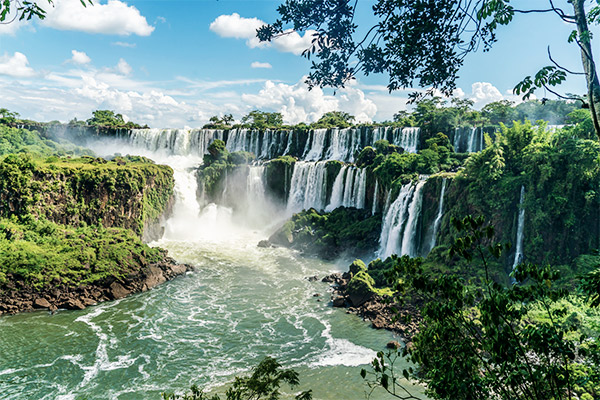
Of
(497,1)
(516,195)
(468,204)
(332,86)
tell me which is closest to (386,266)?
(468,204)

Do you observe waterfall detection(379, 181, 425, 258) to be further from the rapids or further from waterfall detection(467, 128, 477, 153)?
waterfall detection(467, 128, 477, 153)

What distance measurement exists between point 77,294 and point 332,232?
58.0 ft

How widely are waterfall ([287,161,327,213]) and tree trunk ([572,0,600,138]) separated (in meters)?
29.9

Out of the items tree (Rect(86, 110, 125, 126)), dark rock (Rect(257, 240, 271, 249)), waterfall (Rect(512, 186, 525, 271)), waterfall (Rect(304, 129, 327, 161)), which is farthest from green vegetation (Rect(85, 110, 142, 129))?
waterfall (Rect(512, 186, 525, 271))

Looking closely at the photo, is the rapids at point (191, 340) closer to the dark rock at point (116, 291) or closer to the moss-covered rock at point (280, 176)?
the dark rock at point (116, 291)

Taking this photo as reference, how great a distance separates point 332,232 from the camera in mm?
29812

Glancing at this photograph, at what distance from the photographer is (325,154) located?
138 feet

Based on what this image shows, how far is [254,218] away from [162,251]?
13055 millimetres

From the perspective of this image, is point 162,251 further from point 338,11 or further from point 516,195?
point 338,11

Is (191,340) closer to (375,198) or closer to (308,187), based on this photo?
(375,198)

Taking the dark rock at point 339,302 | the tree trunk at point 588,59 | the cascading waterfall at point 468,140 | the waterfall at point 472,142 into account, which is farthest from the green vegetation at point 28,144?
the tree trunk at point 588,59

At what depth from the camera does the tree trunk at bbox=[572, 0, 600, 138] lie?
12.5 feet

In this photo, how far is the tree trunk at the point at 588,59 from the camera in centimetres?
382

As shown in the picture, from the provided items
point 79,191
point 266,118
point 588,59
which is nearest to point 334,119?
point 266,118
